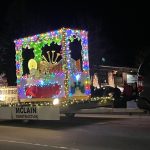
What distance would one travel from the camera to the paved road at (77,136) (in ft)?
Result: 34.7

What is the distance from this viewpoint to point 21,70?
19250mm

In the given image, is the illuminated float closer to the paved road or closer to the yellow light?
the yellow light

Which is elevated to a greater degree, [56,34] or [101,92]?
[56,34]

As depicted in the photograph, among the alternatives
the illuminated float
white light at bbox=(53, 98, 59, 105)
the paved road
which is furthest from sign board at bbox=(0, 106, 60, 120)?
the illuminated float

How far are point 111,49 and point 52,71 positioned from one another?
32.8 metres

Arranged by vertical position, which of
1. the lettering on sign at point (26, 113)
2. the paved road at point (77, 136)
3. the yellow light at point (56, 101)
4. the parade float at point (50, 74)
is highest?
the parade float at point (50, 74)

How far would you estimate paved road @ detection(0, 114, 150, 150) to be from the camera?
10.6 metres

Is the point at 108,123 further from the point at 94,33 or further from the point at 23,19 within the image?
the point at 94,33

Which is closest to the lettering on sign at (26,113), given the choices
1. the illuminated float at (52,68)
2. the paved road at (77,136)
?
the paved road at (77,136)

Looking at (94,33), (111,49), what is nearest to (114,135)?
(94,33)

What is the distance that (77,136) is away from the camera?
1235 cm

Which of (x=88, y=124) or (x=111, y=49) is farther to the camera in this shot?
(x=111, y=49)

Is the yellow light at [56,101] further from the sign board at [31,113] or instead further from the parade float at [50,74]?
the sign board at [31,113]

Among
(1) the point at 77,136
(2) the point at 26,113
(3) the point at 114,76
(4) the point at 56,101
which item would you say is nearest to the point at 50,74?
(4) the point at 56,101
